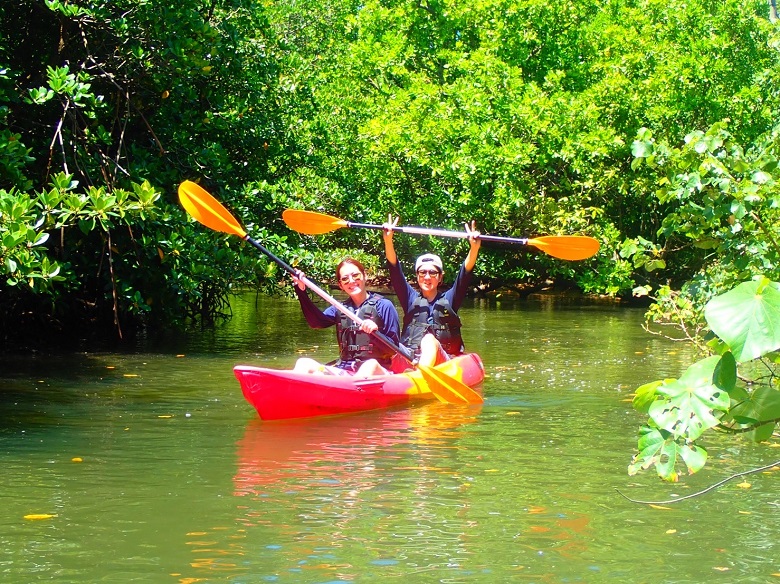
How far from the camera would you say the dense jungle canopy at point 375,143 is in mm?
7949

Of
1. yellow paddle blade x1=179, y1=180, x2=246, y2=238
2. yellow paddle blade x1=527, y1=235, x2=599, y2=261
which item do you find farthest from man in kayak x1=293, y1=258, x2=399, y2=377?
yellow paddle blade x1=527, y1=235, x2=599, y2=261

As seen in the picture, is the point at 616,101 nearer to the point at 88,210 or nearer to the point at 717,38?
the point at 717,38

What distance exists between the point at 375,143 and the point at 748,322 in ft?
55.9

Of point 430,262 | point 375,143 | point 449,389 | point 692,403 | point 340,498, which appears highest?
point 375,143

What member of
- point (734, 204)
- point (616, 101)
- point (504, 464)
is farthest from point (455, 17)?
point (734, 204)

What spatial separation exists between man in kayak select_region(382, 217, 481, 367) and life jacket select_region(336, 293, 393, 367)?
52 cm

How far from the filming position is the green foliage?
259 centimetres

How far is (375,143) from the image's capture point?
63.6ft

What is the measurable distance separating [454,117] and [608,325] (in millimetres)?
5493

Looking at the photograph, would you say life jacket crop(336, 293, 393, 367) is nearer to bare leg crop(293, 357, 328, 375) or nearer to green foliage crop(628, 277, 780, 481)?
bare leg crop(293, 357, 328, 375)

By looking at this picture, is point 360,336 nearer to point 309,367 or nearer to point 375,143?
point 309,367

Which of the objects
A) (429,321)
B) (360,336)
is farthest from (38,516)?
(429,321)

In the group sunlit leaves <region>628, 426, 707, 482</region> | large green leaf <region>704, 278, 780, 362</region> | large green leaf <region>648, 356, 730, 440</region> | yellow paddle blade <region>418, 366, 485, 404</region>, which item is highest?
large green leaf <region>704, 278, 780, 362</region>

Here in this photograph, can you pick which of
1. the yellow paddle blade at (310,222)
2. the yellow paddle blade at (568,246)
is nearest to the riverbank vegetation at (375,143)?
the yellow paddle blade at (568,246)
